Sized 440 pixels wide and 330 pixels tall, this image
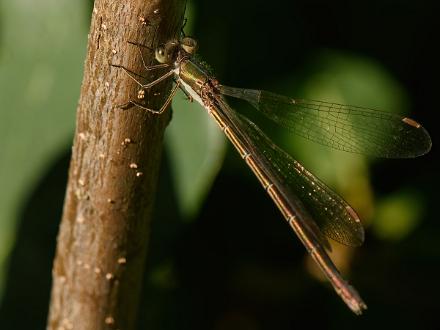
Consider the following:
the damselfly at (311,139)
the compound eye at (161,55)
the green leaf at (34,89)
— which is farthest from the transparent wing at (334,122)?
the compound eye at (161,55)

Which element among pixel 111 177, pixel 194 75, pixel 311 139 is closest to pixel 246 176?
pixel 311 139

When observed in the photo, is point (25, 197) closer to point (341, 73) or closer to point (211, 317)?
point (211, 317)

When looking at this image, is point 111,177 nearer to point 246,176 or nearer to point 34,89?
point 34,89

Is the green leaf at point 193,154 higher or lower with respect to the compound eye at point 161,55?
lower

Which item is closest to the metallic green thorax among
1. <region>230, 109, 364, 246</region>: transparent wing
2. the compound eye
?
<region>230, 109, 364, 246</region>: transparent wing

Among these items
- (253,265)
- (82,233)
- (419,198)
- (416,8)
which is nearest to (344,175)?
(419,198)

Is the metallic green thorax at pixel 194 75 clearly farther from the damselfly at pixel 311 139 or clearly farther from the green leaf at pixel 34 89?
the green leaf at pixel 34 89

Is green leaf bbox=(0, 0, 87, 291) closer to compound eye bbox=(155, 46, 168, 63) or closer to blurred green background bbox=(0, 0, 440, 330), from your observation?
blurred green background bbox=(0, 0, 440, 330)
